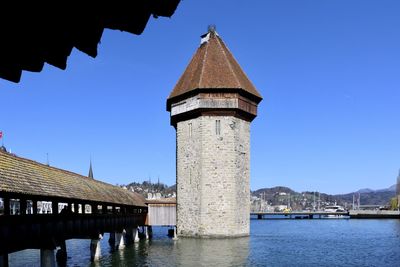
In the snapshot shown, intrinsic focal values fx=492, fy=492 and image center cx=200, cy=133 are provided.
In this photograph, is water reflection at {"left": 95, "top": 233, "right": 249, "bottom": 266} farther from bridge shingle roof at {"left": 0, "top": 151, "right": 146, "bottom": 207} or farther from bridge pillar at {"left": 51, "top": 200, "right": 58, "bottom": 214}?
bridge pillar at {"left": 51, "top": 200, "right": 58, "bottom": 214}

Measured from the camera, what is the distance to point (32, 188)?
459 inches

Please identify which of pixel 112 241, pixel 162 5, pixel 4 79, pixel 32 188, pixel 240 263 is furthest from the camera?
pixel 112 241

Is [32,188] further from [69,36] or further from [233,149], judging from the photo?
[233,149]

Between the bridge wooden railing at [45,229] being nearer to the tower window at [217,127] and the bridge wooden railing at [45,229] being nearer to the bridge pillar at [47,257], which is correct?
the bridge pillar at [47,257]

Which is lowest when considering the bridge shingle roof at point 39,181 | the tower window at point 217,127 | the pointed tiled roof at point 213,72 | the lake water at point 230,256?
the lake water at point 230,256

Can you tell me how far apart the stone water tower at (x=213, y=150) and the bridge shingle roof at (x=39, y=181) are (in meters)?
9.75

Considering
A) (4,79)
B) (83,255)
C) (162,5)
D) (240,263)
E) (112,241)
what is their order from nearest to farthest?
(162,5)
(4,79)
(240,263)
(83,255)
(112,241)

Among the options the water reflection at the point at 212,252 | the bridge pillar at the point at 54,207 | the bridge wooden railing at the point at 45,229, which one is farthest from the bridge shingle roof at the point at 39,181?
the water reflection at the point at 212,252

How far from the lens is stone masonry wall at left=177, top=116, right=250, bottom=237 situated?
26891 mm

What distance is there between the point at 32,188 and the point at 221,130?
55.5ft

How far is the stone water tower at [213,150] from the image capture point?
27000 mm

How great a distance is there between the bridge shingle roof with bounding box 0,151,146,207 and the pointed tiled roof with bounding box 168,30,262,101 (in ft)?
39.8

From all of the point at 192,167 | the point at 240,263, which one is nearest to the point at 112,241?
the point at 192,167

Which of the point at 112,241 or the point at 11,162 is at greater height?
the point at 11,162
